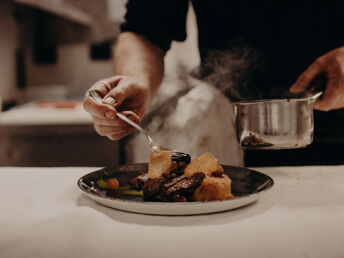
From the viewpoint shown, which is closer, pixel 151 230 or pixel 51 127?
pixel 151 230

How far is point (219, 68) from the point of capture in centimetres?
185


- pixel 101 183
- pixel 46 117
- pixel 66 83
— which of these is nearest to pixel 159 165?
pixel 101 183

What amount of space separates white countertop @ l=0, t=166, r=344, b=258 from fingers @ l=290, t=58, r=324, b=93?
387 mm

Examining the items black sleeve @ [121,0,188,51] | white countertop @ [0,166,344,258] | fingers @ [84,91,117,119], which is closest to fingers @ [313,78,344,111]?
white countertop @ [0,166,344,258]

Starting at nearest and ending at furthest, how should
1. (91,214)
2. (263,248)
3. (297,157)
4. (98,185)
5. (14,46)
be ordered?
(263,248), (91,214), (98,185), (297,157), (14,46)

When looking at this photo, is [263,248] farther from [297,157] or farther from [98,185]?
[297,157]

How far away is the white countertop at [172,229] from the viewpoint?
2.18 ft

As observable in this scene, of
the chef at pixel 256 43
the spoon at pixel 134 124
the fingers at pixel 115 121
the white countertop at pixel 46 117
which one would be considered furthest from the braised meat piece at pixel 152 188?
the white countertop at pixel 46 117

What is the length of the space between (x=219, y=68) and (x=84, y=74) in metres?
2.73

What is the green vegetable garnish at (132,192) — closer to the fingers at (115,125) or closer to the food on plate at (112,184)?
the food on plate at (112,184)

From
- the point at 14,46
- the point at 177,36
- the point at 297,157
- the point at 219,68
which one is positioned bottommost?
the point at 297,157

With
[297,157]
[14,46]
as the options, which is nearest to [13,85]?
[14,46]

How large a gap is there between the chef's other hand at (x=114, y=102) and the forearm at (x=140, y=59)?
176 mm

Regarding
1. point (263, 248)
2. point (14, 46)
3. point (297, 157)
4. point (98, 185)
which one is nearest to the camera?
point (263, 248)
